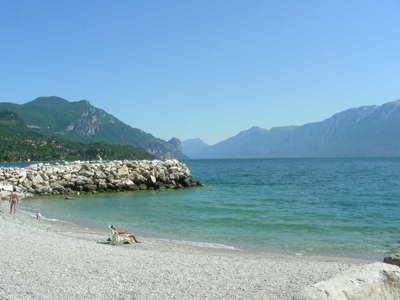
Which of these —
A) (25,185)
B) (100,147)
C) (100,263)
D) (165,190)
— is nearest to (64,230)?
(100,263)

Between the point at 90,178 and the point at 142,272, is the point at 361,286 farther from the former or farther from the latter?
the point at 90,178

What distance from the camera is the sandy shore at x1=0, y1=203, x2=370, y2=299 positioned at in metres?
8.25

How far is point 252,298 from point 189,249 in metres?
7.28

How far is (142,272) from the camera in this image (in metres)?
10.1

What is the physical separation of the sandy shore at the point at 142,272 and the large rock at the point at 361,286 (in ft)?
2.74

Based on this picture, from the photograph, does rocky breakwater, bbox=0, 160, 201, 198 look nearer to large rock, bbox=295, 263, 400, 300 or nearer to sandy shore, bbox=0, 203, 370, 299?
sandy shore, bbox=0, 203, 370, 299

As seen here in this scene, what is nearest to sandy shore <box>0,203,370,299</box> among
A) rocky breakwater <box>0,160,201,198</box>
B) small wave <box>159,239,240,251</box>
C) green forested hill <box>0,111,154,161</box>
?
small wave <box>159,239,240,251</box>

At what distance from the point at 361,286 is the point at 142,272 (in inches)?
201

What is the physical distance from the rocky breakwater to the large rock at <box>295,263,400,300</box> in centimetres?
3320

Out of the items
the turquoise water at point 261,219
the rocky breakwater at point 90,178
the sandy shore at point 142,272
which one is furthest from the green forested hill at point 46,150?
the sandy shore at point 142,272

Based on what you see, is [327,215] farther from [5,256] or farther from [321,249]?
[5,256]

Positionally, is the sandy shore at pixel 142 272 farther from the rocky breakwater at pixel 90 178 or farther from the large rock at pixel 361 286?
the rocky breakwater at pixel 90 178

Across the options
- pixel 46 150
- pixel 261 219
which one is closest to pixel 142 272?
pixel 261 219

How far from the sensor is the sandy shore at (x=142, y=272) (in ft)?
27.1
